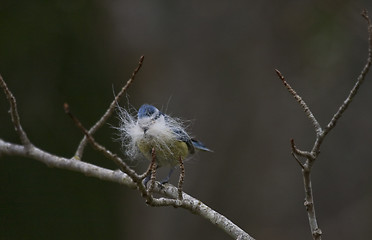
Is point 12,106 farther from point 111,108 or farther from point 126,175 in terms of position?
point 126,175

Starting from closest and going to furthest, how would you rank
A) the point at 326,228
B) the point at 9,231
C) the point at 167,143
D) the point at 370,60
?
1. the point at 370,60
2. the point at 167,143
3. the point at 326,228
4. the point at 9,231

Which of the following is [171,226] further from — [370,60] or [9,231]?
[370,60]

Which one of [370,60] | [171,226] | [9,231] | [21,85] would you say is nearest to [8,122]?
[21,85]

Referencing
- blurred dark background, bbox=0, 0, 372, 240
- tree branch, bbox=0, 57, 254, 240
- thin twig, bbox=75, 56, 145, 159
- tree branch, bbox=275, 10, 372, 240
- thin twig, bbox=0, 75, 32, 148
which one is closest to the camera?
tree branch, bbox=275, 10, 372, 240

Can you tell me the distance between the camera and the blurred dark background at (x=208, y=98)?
5223mm

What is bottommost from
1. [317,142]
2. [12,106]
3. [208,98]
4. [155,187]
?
[317,142]

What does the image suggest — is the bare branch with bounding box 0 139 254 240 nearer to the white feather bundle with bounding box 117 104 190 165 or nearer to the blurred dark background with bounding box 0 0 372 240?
the white feather bundle with bounding box 117 104 190 165

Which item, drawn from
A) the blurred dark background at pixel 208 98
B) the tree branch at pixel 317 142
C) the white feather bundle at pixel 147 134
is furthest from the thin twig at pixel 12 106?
the blurred dark background at pixel 208 98

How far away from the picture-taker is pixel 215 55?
5.46m

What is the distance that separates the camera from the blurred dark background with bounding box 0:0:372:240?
5.22 m

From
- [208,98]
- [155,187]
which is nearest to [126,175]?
[155,187]

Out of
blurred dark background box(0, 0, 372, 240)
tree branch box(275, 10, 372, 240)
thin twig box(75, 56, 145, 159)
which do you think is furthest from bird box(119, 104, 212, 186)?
blurred dark background box(0, 0, 372, 240)

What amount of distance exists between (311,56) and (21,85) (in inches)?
107

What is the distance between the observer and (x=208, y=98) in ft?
17.7
